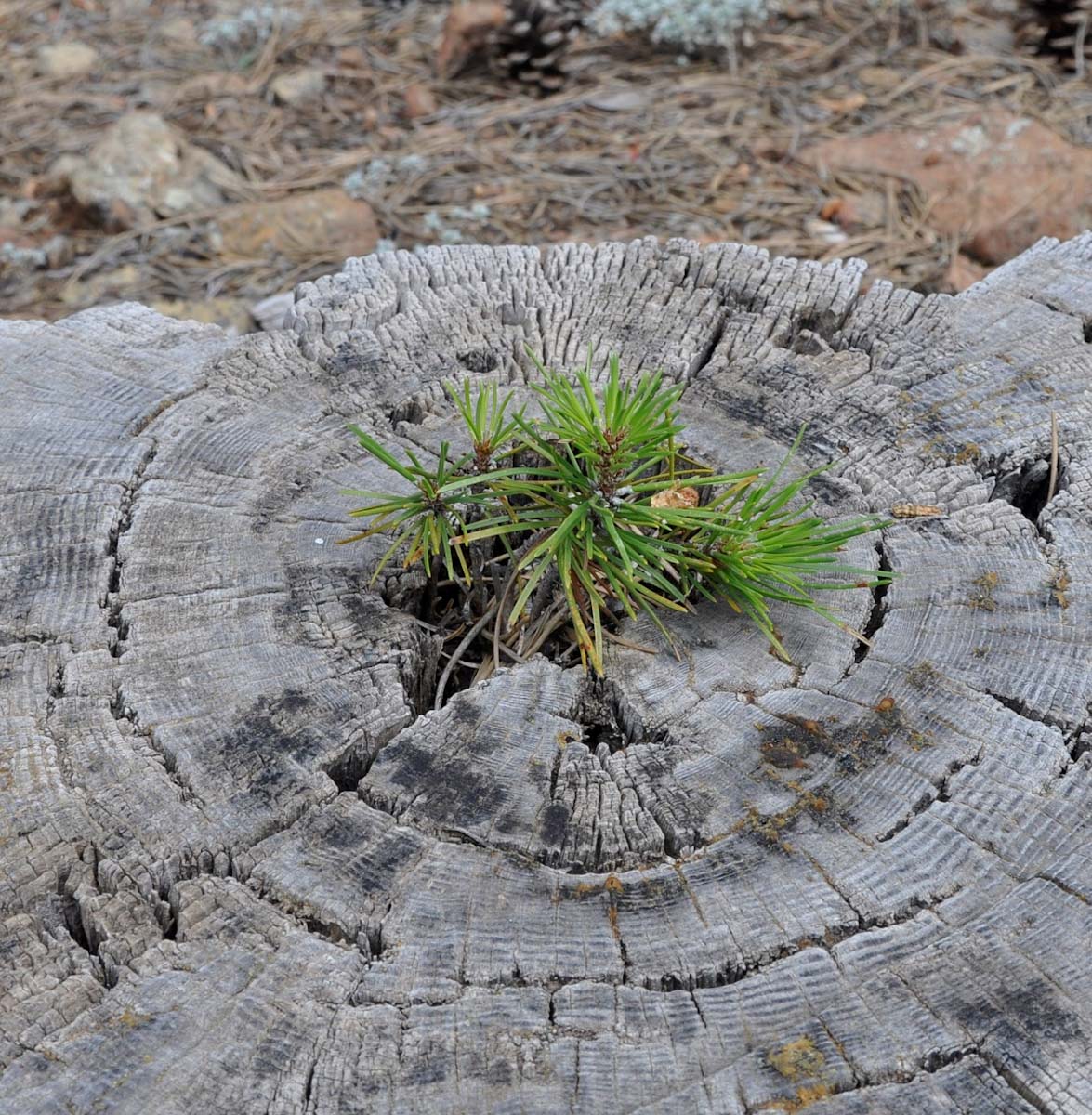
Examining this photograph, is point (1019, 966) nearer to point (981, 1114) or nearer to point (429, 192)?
point (981, 1114)

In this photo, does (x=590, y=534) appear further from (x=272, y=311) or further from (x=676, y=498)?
(x=272, y=311)

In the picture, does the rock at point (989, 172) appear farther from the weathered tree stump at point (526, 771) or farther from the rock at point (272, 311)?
the rock at point (272, 311)

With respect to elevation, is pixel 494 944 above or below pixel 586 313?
below

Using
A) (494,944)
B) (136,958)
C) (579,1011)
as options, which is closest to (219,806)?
(136,958)

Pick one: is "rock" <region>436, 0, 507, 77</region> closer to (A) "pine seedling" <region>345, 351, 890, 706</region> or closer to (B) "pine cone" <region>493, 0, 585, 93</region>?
(B) "pine cone" <region>493, 0, 585, 93</region>

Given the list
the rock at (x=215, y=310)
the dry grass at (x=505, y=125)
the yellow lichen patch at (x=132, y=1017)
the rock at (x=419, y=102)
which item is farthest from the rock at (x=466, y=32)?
the yellow lichen patch at (x=132, y=1017)

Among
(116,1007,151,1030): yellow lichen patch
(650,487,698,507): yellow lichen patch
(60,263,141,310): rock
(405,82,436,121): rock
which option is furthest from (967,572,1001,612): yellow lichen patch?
(405,82,436,121): rock
